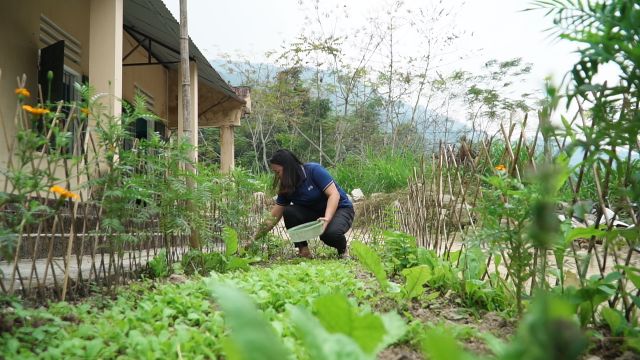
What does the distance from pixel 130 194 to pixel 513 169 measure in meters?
1.82

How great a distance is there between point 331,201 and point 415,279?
2.87 meters

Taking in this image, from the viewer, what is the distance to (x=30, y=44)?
16.8 ft

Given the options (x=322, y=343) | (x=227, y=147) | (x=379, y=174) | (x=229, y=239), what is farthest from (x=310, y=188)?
(x=379, y=174)

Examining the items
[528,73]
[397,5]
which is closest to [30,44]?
[397,5]

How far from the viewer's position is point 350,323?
1.11 meters

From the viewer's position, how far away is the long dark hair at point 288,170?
5246 mm

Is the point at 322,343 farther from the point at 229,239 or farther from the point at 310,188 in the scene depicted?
the point at 310,188

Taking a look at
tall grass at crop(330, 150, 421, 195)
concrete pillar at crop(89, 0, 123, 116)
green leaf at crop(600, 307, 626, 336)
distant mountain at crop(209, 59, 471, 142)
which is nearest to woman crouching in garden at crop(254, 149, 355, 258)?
concrete pillar at crop(89, 0, 123, 116)

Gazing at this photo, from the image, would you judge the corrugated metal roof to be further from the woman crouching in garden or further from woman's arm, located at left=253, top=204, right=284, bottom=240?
woman's arm, located at left=253, top=204, right=284, bottom=240

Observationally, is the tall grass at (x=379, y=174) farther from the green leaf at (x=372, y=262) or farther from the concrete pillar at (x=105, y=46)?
the green leaf at (x=372, y=262)

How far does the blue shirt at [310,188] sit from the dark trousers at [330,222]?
89 millimetres

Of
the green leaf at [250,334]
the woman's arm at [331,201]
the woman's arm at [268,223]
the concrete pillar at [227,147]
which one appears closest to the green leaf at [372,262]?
the green leaf at [250,334]

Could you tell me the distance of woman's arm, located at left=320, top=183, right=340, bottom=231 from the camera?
17.0ft

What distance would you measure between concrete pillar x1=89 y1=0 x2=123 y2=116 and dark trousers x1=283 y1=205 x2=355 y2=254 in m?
2.08
